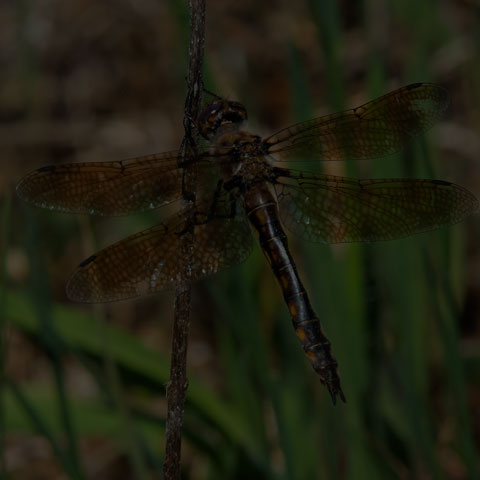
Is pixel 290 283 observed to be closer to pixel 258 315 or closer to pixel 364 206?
pixel 364 206

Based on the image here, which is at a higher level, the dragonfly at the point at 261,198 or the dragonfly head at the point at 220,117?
the dragonfly head at the point at 220,117

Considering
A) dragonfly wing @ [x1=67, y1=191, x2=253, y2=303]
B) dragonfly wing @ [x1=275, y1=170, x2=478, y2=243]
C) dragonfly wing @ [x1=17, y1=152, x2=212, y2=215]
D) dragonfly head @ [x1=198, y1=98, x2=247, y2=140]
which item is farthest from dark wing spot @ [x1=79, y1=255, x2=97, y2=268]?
dragonfly wing @ [x1=275, y1=170, x2=478, y2=243]

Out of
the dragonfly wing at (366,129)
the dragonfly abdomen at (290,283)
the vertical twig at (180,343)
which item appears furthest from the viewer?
the dragonfly wing at (366,129)

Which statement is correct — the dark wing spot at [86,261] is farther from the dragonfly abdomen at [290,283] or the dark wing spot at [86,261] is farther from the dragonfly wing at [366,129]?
the dragonfly wing at [366,129]

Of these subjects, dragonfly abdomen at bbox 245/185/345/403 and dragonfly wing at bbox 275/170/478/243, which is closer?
dragonfly abdomen at bbox 245/185/345/403

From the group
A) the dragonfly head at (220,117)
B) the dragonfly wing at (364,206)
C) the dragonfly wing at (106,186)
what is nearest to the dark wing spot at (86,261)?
the dragonfly wing at (106,186)

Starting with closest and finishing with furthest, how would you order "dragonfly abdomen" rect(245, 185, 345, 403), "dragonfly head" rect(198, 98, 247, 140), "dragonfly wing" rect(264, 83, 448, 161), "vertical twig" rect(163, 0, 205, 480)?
A: "vertical twig" rect(163, 0, 205, 480) < "dragonfly abdomen" rect(245, 185, 345, 403) < "dragonfly head" rect(198, 98, 247, 140) < "dragonfly wing" rect(264, 83, 448, 161)

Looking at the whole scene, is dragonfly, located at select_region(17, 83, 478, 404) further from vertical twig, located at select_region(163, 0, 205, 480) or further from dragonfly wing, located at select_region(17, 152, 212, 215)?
vertical twig, located at select_region(163, 0, 205, 480)

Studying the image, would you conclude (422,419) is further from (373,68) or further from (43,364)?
(43,364)
